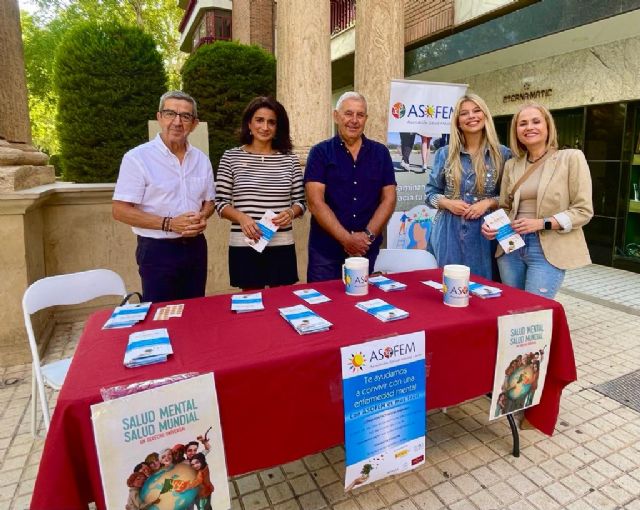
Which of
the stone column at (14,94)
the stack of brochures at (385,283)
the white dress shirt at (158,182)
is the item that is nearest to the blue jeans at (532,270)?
the stack of brochures at (385,283)

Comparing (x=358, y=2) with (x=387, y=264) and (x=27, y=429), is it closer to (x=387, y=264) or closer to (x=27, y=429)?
(x=387, y=264)

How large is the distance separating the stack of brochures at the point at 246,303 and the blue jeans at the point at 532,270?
1.73m

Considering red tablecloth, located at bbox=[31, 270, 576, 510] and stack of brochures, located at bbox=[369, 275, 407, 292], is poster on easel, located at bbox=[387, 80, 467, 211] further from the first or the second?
red tablecloth, located at bbox=[31, 270, 576, 510]

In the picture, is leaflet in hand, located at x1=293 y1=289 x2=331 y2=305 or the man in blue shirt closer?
leaflet in hand, located at x1=293 y1=289 x2=331 y2=305

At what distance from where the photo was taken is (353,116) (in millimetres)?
2836

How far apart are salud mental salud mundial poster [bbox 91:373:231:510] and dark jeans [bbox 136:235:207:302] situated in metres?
1.43

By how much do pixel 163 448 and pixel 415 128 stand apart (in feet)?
14.5

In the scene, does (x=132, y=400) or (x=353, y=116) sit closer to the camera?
(x=132, y=400)

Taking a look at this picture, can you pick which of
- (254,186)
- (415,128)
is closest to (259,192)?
(254,186)

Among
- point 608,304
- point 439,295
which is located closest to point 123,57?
point 439,295

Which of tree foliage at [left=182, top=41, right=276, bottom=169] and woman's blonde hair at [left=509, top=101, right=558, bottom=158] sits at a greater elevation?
tree foliage at [left=182, top=41, right=276, bottom=169]

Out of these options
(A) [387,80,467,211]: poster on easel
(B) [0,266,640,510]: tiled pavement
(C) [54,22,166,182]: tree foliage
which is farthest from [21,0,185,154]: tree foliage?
(B) [0,266,640,510]: tiled pavement

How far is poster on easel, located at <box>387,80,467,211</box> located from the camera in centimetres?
481

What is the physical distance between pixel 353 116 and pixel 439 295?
51.1 inches
